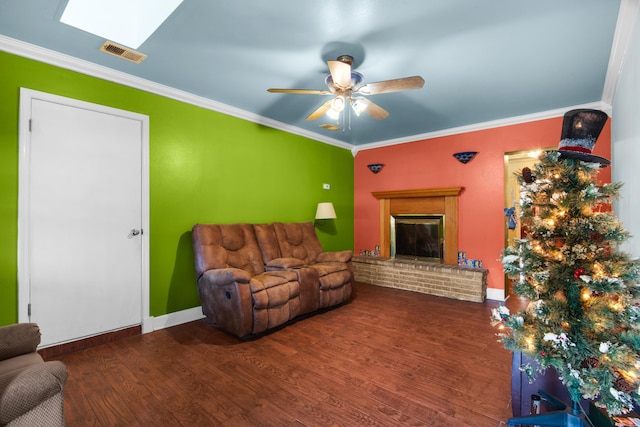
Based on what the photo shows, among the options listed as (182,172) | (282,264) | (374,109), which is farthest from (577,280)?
(182,172)

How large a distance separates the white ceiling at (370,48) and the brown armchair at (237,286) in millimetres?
1617

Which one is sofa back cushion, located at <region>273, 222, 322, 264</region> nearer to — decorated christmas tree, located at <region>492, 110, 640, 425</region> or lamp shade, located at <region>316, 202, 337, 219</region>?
lamp shade, located at <region>316, 202, 337, 219</region>

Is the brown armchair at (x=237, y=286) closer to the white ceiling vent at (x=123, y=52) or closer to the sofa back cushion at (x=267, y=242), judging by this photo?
the sofa back cushion at (x=267, y=242)

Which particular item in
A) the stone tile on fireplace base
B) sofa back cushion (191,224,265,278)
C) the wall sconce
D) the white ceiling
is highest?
the white ceiling

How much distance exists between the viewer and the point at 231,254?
3.32 meters

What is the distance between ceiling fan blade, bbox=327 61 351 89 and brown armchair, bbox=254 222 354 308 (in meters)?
2.00

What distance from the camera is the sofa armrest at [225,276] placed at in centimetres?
269

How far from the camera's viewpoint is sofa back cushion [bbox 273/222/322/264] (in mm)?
3932

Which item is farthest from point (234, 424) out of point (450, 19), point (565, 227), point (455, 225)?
point (455, 225)

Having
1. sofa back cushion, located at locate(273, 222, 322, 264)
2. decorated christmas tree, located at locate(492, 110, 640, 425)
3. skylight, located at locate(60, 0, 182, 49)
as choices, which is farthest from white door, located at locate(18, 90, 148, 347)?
decorated christmas tree, located at locate(492, 110, 640, 425)

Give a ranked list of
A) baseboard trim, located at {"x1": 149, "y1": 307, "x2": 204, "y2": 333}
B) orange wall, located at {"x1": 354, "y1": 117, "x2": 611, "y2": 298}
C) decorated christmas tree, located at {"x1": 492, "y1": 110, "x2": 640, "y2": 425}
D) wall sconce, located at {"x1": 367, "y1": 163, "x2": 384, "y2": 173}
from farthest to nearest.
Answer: wall sconce, located at {"x1": 367, "y1": 163, "x2": 384, "y2": 173} → orange wall, located at {"x1": 354, "y1": 117, "x2": 611, "y2": 298} → baseboard trim, located at {"x1": 149, "y1": 307, "x2": 204, "y2": 333} → decorated christmas tree, located at {"x1": 492, "y1": 110, "x2": 640, "y2": 425}

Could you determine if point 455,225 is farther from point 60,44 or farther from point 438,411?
point 60,44

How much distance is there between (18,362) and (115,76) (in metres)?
2.47

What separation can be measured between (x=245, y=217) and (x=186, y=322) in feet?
4.67
